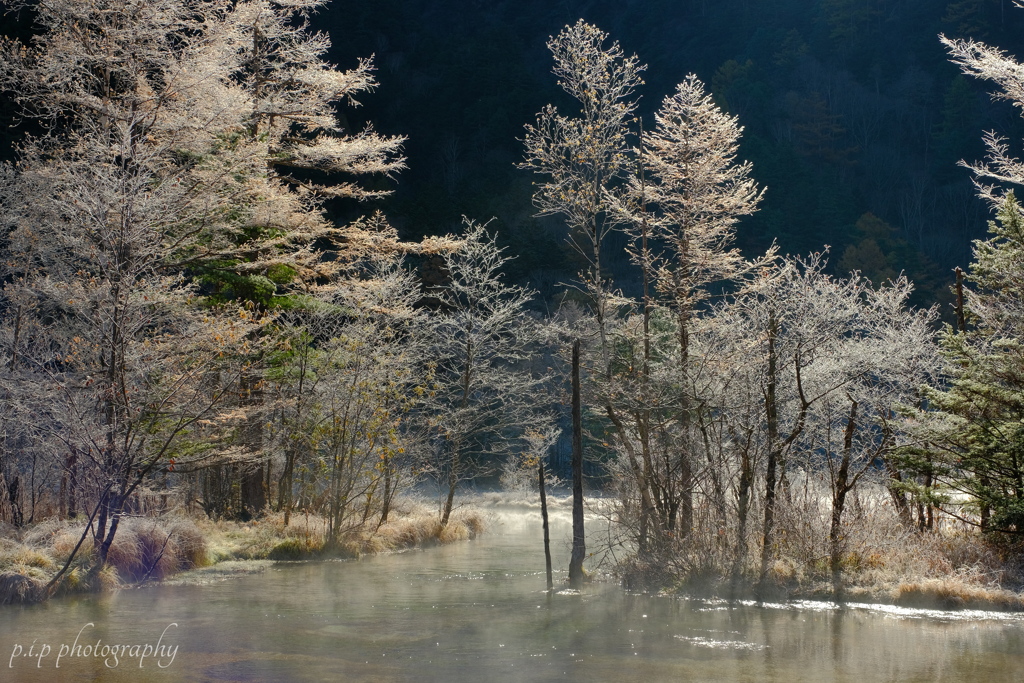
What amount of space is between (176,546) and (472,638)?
26.5 ft

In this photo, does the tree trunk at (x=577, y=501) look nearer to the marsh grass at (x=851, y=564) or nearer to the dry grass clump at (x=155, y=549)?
the marsh grass at (x=851, y=564)

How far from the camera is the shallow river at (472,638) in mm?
9492

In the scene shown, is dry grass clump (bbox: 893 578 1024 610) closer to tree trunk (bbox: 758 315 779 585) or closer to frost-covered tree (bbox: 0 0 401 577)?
tree trunk (bbox: 758 315 779 585)

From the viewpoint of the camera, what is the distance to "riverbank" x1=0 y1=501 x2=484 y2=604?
533 inches

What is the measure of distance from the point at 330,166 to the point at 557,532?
49.0ft

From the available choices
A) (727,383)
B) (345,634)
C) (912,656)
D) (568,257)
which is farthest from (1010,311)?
(568,257)

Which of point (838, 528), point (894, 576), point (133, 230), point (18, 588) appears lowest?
point (18, 588)

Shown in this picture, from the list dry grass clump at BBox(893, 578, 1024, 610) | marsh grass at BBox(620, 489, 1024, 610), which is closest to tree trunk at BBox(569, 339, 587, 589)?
marsh grass at BBox(620, 489, 1024, 610)

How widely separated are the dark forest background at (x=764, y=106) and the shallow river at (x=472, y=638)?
4155cm

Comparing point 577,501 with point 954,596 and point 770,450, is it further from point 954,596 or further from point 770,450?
point 954,596

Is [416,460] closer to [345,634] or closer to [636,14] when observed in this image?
[345,634]

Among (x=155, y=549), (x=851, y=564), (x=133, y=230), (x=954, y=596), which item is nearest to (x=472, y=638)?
(x=851, y=564)

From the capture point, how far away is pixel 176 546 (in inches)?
662

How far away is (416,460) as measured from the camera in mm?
25906
